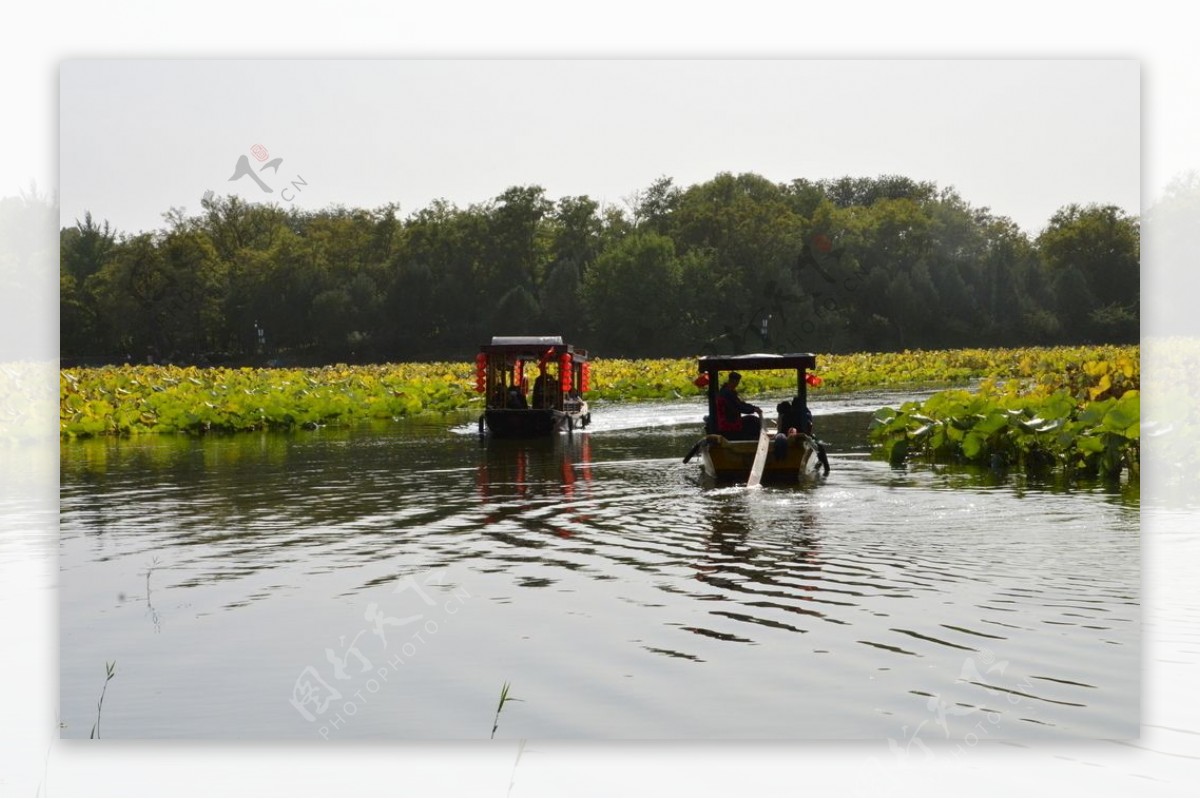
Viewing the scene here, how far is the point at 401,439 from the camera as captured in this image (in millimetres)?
23375

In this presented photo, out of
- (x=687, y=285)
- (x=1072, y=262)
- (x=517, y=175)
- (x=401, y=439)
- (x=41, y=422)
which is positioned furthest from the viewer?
(x=687, y=285)

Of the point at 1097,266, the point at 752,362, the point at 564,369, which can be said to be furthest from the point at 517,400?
the point at 1097,266

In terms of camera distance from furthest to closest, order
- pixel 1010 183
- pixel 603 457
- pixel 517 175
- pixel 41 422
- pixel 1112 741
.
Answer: pixel 603 457
pixel 41 422
pixel 517 175
pixel 1010 183
pixel 1112 741

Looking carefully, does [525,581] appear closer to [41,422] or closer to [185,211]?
[185,211]

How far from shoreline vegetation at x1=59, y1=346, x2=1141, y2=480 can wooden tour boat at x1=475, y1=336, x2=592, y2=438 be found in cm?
315

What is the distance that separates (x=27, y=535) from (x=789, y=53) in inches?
305

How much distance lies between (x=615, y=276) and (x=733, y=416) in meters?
11.5

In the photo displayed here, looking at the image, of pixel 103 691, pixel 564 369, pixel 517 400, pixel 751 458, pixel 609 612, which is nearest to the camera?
pixel 103 691

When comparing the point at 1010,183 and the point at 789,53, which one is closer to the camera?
the point at 789,53

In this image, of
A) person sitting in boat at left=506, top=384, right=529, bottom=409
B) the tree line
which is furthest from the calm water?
person sitting in boat at left=506, top=384, right=529, bottom=409

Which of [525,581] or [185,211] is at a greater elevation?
[185,211]

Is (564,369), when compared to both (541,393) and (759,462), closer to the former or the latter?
(541,393)

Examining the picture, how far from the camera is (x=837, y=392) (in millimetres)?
39625

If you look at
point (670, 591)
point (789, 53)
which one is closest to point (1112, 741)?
point (670, 591)
